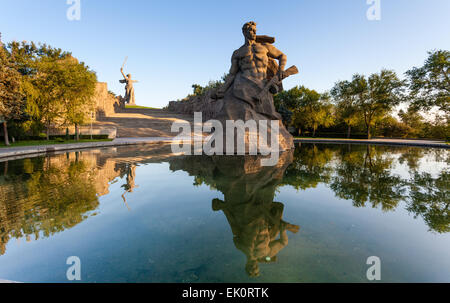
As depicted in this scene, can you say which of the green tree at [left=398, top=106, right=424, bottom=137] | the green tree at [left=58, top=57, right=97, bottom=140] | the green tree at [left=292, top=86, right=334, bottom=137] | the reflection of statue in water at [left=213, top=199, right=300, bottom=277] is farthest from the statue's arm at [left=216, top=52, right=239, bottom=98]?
the green tree at [left=398, top=106, right=424, bottom=137]

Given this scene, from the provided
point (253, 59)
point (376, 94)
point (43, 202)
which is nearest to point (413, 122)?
point (376, 94)

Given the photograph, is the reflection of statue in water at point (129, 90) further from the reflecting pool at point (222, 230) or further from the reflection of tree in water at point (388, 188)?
the reflection of tree in water at point (388, 188)

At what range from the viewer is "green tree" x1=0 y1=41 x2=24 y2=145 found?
13242 millimetres

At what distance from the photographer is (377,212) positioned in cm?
404

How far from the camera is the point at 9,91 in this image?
13.9 metres

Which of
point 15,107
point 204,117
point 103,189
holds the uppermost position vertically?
point 204,117

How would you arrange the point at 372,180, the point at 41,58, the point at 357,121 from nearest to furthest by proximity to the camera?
the point at 372,180
the point at 41,58
the point at 357,121

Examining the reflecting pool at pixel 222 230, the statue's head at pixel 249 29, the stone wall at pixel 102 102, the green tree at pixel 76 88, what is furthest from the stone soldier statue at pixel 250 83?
the stone wall at pixel 102 102

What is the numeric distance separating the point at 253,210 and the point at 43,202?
181 inches

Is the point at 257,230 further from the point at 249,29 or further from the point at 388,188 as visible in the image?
the point at 249,29

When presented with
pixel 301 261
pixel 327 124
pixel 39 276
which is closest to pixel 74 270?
pixel 39 276

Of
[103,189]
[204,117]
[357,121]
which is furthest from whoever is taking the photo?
[204,117]
